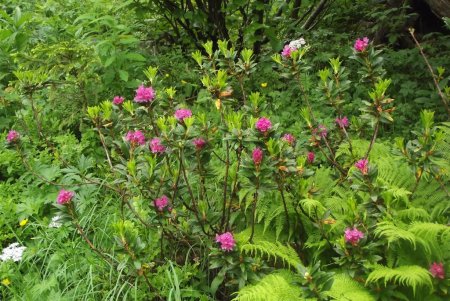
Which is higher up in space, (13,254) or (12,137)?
(12,137)

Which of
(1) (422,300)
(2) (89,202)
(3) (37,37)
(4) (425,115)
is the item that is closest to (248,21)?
(3) (37,37)

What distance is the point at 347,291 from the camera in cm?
233

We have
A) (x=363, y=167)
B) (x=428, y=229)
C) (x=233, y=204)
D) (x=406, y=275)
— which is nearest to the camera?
(x=406, y=275)

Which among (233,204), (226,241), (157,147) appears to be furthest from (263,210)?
(157,147)

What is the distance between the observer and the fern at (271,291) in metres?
2.22

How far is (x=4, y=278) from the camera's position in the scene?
296 cm

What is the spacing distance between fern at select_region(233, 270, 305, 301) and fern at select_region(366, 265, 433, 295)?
344 millimetres

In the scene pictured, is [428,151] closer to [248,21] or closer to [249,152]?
[249,152]

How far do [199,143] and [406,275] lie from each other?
43.5 inches

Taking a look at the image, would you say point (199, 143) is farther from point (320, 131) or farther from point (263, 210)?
point (320, 131)

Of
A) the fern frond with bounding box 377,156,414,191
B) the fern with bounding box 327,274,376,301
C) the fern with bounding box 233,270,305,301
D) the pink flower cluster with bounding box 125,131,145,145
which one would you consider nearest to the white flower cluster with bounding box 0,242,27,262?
the pink flower cluster with bounding box 125,131,145,145

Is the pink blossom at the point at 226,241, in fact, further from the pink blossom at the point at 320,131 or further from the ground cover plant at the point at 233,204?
the pink blossom at the point at 320,131

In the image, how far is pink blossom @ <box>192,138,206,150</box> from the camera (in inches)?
98.1

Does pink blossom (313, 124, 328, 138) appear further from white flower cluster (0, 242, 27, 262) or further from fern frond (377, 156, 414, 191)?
white flower cluster (0, 242, 27, 262)
